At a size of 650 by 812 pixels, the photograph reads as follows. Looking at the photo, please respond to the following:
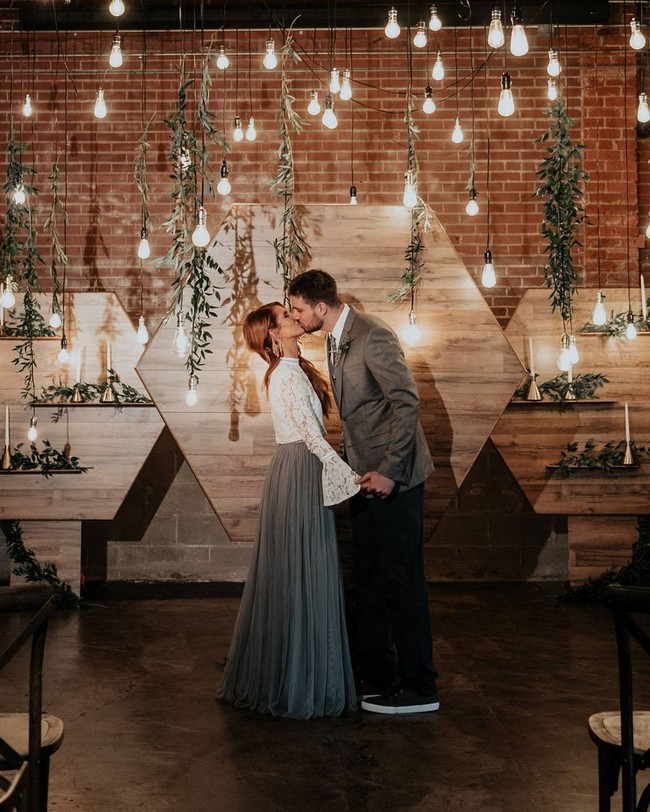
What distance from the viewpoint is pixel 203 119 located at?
448 centimetres

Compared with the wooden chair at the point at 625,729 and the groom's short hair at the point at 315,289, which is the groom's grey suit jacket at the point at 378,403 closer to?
the groom's short hair at the point at 315,289

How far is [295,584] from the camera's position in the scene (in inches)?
136

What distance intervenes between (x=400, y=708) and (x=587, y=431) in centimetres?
263

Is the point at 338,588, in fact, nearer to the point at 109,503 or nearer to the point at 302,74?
the point at 109,503

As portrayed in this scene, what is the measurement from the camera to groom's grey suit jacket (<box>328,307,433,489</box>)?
Result: 133 inches

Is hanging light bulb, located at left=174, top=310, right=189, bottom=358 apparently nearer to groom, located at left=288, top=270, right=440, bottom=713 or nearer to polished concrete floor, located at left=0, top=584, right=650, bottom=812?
groom, located at left=288, top=270, right=440, bottom=713

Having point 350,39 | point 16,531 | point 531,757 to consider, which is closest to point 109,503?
point 16,531

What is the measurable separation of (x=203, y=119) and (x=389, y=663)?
2.78 metres


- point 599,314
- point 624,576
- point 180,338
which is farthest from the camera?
point 624,576

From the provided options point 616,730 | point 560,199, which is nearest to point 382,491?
point 616,730

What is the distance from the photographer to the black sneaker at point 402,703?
3.46 m


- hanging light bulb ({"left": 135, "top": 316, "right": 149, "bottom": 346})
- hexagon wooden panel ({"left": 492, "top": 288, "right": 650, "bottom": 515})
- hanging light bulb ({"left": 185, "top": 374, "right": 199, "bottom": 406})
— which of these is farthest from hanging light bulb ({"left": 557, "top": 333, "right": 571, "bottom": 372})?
hanging light bulb ({"left": 135, "top": 316, "right": 149, "bottom": 346})

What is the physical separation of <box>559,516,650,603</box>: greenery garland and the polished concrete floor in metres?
0.64

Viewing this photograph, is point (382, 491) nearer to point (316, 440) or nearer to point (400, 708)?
point (316, 440)
